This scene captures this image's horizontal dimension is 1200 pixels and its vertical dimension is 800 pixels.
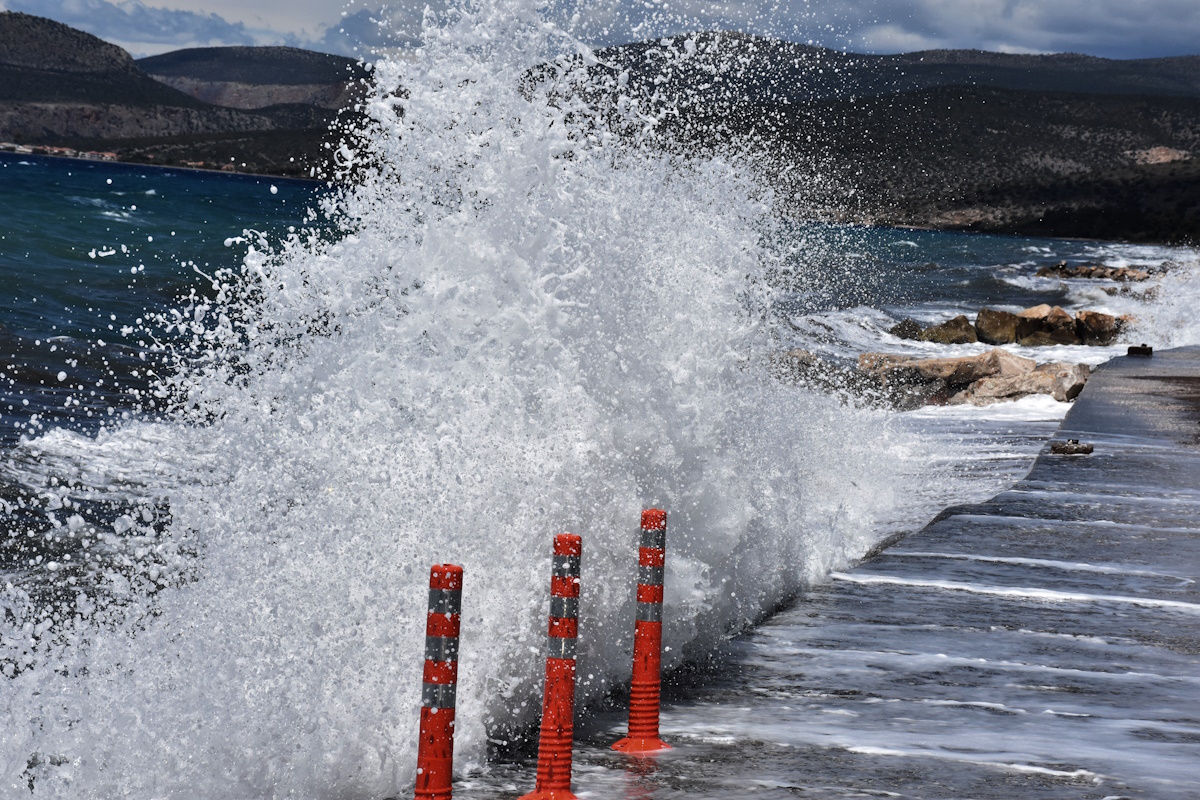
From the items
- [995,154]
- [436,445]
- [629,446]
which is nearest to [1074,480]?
[629,446]

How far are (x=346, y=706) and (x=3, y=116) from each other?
18255cm

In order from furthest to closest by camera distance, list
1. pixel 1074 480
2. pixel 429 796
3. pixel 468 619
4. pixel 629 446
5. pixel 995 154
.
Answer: pixel 995 154 → pixel 1074 480 → pixel 629 446 → pixel 468 619 → pixel 429 796

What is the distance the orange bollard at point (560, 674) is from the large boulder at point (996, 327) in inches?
1259

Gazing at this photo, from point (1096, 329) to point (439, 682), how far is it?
34.5m

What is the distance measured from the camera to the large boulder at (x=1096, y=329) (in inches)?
1415

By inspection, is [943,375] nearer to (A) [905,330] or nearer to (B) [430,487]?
(A) [905,330]

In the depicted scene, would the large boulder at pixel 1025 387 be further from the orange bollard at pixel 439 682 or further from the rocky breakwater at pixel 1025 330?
the orange bollard at pixel 439 682

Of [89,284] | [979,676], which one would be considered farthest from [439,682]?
[89,284]

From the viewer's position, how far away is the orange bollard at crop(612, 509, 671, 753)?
5590mm

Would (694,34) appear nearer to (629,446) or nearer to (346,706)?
(629,446)

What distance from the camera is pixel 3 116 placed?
170m

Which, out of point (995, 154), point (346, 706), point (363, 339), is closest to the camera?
point (346, 706)

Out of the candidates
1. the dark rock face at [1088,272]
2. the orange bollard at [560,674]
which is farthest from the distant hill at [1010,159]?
the orange bollard at [560,674]

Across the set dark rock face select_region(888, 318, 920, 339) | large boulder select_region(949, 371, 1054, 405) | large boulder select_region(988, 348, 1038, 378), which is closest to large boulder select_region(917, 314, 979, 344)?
dark rock face select_region(888, 318, 920, 339)
